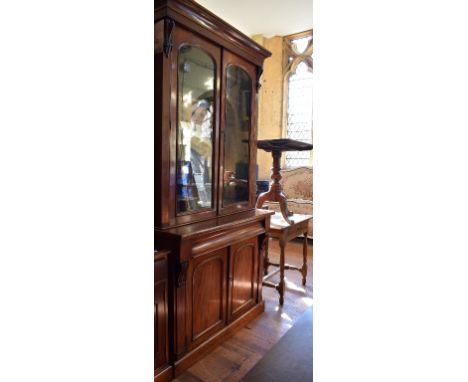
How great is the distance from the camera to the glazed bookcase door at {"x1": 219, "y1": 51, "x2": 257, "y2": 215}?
198 centimetres

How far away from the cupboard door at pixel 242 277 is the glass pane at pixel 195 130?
0.37m

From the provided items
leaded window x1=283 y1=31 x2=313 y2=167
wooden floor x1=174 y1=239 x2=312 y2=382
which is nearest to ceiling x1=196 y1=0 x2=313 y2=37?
leaded window x1=283 y1=31 x2=313 y2=167

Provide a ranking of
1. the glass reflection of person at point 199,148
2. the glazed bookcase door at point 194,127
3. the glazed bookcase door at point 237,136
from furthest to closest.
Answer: the glazed bookcase door at point 237,136 < the glass reflection of person at point 199,148 < the glazed bookcase door at point 194,127

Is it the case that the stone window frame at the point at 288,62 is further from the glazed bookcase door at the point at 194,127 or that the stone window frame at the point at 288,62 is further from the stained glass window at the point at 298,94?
the glazed bookcase door at the point at 194,127

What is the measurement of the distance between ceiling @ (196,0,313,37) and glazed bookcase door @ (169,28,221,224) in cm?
312

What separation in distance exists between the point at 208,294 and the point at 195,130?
915mm

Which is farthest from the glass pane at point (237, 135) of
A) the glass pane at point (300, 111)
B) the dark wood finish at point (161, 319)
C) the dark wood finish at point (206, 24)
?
the glass pane at point (300, 111)

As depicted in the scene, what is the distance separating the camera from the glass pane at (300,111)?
5.55m
